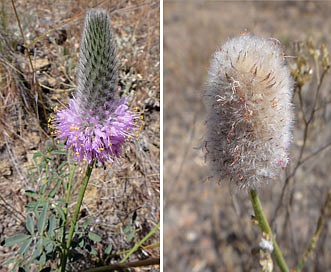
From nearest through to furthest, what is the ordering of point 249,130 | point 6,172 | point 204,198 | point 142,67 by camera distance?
1. point 249,130
2. point 6,172
3. point 204,198
4. point 142,67

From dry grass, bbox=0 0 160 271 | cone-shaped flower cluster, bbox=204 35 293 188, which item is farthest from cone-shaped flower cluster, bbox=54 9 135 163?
dry grass, bbox=0 0 160 271

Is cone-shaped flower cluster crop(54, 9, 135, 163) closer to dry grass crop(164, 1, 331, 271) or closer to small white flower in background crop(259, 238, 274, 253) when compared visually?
dry grass crop(164, 1, 331, 271)

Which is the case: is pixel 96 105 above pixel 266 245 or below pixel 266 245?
above

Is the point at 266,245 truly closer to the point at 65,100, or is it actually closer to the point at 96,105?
the point at 96,105

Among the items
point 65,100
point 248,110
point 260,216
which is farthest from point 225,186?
point 65,100

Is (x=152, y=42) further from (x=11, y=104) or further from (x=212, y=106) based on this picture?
(x=212, y=106)

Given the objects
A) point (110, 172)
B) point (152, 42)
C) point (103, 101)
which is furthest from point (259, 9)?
point (103, 101)
